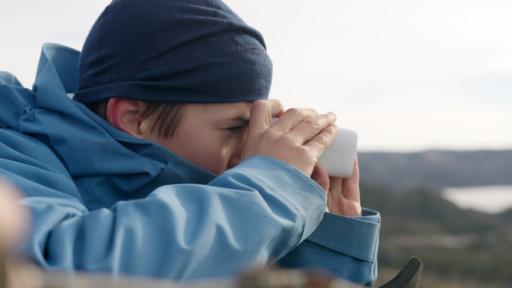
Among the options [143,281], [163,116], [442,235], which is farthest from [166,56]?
[442,235]

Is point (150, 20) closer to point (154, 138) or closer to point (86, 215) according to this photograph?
point (154, 138)

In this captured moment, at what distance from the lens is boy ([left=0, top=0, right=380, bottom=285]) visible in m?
1.46

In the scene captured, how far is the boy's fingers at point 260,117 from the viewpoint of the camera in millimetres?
1945

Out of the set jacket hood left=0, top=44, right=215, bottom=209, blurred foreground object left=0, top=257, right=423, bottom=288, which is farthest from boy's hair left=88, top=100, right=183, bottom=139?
blurred foreground object left=0, top=257, right=423, bottom=288

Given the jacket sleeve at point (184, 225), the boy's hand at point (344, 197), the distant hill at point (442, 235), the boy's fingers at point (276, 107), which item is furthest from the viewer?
the distant hill at point (442, 235)

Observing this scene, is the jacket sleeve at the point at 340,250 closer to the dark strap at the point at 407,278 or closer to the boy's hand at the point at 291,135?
the boy's hand at the point at 291,135

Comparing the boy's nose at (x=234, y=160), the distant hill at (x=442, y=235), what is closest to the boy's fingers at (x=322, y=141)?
the boy's nose at (x=234, y=160)

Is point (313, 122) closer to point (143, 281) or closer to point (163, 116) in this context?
point (163, 116)

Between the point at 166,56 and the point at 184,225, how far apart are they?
74 cm

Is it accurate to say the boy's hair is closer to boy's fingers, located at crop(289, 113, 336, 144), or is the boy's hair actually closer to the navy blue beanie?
the navy blue beanie

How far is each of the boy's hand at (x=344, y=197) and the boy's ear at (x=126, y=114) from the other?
574 mm

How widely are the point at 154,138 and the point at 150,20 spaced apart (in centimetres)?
30

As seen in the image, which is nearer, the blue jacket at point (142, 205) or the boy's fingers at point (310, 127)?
the blue jacket at point (142, 205)

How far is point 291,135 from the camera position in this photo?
74.6 inches
